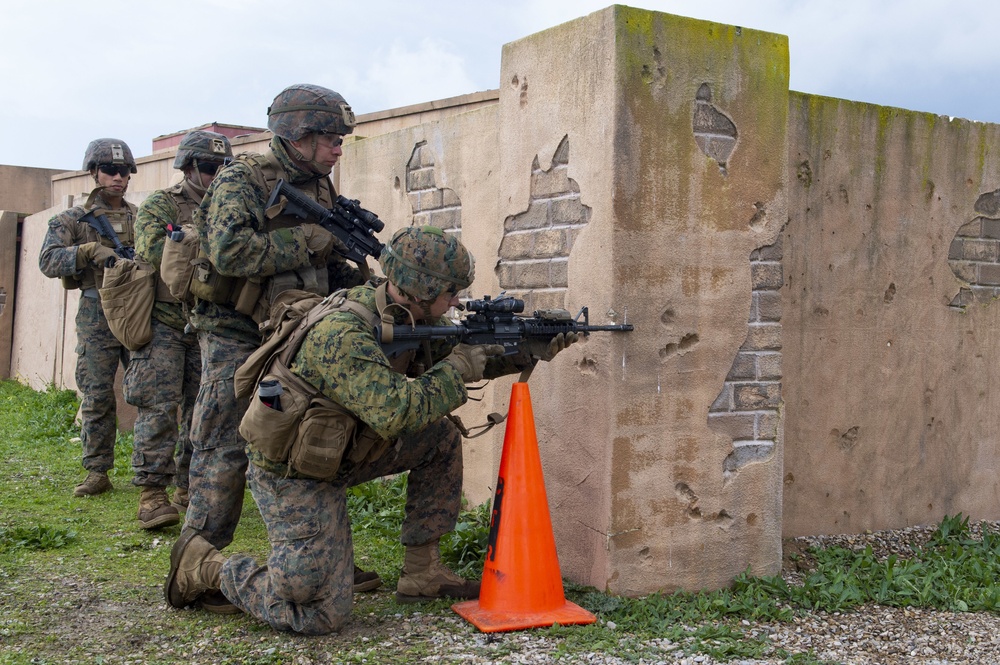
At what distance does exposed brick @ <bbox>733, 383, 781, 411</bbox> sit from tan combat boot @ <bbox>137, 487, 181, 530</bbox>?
2.90m

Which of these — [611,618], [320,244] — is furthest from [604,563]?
[320,244]

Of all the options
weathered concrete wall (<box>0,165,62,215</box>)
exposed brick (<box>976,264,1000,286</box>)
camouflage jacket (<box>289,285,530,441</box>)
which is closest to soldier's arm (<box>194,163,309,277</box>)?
camouflage jacket (<box>289,285,530,441</box>)

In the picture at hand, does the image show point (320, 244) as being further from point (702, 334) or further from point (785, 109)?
point (785, 109)

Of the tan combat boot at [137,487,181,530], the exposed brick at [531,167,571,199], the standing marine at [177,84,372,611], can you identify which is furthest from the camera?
the tan combat boot at [137,487,181,530]

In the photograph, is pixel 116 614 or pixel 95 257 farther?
pixel 95 257

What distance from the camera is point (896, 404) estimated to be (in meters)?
5.36

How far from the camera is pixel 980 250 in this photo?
5.61 metres

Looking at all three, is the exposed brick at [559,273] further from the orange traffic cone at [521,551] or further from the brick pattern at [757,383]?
the brick pattern at [757,383]

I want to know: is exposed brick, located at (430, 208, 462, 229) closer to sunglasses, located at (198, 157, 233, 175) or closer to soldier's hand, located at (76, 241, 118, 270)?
sunglasses, located at (198, 157, 233, 175)

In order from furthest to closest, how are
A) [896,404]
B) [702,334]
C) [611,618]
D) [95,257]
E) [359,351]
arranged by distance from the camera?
[95,257], [896,404], [702,334], [611,618], [359,351]

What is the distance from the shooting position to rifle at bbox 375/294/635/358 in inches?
147

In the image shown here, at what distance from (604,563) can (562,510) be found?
0.32 meters

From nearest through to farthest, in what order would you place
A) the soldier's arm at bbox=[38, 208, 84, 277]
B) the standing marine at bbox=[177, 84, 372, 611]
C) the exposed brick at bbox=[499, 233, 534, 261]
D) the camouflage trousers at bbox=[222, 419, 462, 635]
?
1. the camouflage trousers at bbox=[222, 419, 462, 635]
2. the standing marine at bbox=[177, 84, 372, 611]
3. the exposed brick at bbox=[499, 233, 534, 261]
4. the soldier's arm at bbox=[38, 208, 84, 277]

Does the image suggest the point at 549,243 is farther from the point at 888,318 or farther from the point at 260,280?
the point at 888,318
